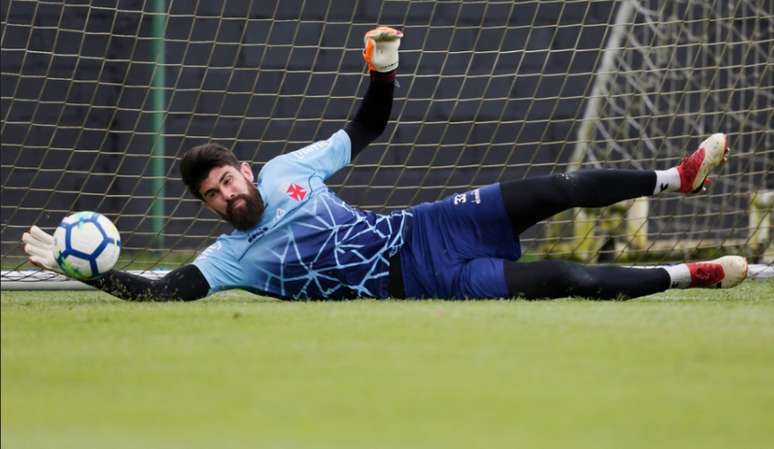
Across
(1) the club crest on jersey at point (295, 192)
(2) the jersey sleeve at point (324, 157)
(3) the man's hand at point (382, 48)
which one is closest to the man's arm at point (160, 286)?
(1) the club crest on jersey at point (295, 192)

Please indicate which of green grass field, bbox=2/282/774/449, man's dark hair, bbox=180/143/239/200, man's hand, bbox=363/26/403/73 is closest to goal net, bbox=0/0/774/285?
man's hand, bbox=363/26/403/73

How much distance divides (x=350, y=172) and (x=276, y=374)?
521 cm

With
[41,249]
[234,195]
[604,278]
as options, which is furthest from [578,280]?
[41,249]

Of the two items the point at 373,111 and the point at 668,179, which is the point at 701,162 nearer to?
the point at 668,179

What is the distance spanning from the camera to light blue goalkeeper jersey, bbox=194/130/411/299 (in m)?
5.06

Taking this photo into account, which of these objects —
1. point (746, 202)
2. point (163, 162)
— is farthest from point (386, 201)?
point (746, 202)

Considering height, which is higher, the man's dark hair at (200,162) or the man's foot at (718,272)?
the man's foot at (718,272)

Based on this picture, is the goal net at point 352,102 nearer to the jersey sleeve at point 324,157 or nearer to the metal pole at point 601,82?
the metal pole at point 601,82

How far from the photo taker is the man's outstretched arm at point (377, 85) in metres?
Answer: 5.27

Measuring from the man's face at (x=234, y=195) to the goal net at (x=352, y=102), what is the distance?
299 centimetres

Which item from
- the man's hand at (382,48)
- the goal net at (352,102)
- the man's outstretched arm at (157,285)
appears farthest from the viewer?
the goal net at (352,102)

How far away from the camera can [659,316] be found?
4.55 meters

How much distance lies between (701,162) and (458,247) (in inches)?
39.7

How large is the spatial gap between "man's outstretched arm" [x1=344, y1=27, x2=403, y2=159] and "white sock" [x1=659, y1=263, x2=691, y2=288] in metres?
1.30
